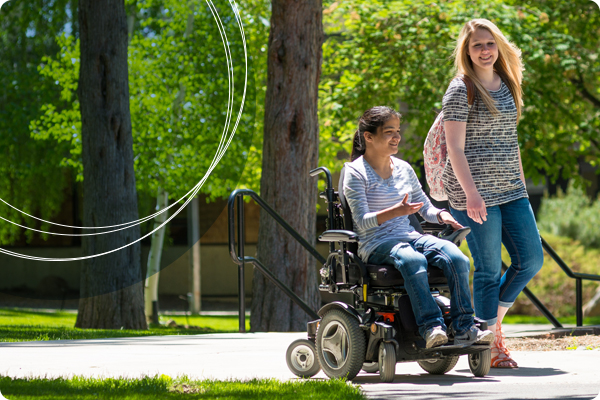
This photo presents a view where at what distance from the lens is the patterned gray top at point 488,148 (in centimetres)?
432

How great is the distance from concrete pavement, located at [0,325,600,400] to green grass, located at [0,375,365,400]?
0.22m

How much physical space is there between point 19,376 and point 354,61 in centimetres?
1098

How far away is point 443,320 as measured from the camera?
12.6ft

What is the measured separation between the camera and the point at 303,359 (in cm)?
418

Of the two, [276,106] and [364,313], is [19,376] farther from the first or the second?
[276,106]

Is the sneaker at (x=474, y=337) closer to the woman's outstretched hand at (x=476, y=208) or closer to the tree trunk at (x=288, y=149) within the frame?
the woman's outstretched hand at (x=476, y=208)

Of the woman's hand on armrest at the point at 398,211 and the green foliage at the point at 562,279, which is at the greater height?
the woman's hand on armrest at the point at 398,211

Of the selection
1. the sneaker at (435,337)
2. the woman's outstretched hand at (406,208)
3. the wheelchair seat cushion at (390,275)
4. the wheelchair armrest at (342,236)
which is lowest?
the sneaker at (435,337)

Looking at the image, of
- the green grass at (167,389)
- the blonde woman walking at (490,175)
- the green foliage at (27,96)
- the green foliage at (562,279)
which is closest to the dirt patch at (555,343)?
the blonde woman walking at (490,175)

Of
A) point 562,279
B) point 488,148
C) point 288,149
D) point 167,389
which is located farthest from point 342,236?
point 562,279

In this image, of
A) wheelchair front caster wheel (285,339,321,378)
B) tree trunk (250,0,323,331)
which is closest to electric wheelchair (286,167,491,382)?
wheelchair front caster wheel (285,339,321,378)

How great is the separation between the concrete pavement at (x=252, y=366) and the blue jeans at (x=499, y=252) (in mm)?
401

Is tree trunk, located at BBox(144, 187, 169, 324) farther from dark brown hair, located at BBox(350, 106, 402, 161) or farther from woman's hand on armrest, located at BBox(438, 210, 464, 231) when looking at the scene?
woman's hand on armrest, located at BBox(438, 210, 464, 231)

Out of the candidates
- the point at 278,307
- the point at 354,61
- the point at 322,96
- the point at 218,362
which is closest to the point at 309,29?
the point at 278,307
